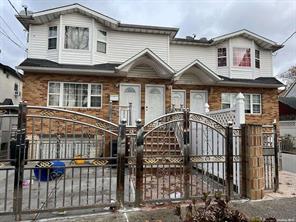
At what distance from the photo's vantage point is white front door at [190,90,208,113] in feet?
47.3

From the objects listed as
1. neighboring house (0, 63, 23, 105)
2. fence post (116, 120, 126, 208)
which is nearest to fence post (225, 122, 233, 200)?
fence post (116, 120, 126, 208)

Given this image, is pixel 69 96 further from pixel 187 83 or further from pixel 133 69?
pixel 187 83

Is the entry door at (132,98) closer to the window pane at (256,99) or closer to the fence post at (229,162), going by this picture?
the window pane at (256,99)

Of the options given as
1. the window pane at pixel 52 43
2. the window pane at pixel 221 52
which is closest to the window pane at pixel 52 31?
the window pane at pixel 52 43

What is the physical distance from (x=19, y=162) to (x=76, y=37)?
9693 mm

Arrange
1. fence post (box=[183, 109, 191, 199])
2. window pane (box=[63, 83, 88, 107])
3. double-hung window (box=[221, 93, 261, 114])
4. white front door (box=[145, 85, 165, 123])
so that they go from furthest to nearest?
double-hung window (box=[221, 93, 261, 114]), white front door (box=[145, 85, 165, 123]), window pane (box=[63, 83, 88, 107]), fence post (box=[183, 109, 191, 199])

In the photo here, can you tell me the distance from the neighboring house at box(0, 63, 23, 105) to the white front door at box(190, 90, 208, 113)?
1253 centimetres

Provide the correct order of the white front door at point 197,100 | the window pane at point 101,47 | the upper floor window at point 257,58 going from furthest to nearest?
the upper floor window at point 257,58 < the white front door at point 197,100 < the window pane at point 101,47

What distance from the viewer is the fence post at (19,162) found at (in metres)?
4.54

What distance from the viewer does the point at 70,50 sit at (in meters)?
12.7

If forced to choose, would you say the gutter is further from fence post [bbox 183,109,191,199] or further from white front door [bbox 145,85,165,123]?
fence post [bbox 183,109,191,199]

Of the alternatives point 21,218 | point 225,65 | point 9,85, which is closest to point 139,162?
point 21,218

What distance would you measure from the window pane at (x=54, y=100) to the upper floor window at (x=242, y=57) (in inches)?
410

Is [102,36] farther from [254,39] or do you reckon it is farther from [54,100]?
[254,39]
